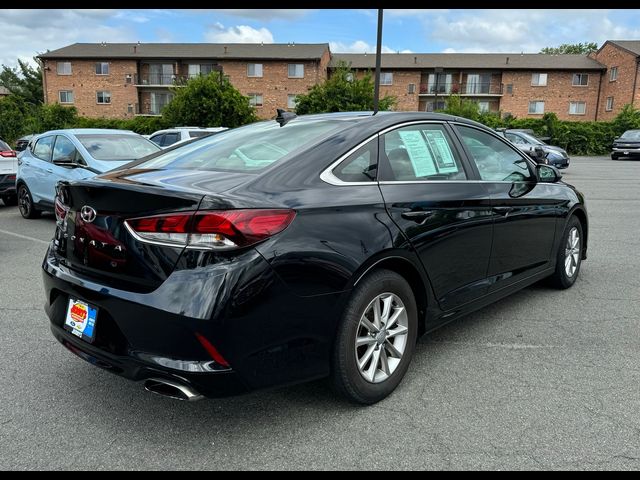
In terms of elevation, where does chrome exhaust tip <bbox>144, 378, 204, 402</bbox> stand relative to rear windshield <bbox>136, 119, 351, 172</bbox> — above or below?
below

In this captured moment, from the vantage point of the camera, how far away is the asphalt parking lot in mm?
2461

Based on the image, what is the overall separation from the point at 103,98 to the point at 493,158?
168ft

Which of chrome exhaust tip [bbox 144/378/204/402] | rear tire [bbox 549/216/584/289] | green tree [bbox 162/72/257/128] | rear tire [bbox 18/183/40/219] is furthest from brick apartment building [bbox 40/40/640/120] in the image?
chrome exhaust tip [bbox 144/378/204/402]

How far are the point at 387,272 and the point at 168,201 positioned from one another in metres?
1.24

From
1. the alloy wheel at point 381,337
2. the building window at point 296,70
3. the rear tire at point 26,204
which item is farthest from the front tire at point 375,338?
the building window at point 296,70

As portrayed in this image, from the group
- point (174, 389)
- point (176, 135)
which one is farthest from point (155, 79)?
point (174, 389)

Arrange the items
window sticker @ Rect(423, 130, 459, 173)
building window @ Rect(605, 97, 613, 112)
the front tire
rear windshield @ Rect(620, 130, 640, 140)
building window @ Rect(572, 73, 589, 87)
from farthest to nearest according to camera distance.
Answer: building window @ Rect(572, 73, 589, 87), building window @ Rect(605, 97, 613, 112), rear windshield @ Rect(620, 130, 640, 140), window sticker @ Rect(423, 130, 459, 173), the front tire

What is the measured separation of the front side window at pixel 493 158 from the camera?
380 centimetres

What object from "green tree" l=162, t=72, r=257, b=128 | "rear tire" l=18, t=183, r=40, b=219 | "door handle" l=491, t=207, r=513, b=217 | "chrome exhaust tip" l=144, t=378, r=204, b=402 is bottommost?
"rear tire" l=18, t=183, r=40, b=219

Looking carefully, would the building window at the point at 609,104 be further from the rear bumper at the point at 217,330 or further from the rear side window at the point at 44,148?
the rear bumper at the point at 217,330

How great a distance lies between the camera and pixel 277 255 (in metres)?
2.39

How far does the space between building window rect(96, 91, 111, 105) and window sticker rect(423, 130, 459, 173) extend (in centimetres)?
5112

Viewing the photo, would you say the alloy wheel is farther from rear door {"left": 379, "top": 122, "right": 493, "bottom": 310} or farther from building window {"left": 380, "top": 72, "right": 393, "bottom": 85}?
building window {"left": 380, "top": 72, "right": 393, "bottom": 85}

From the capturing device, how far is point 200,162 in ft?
10.2
